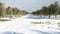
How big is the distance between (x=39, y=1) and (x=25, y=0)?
64 cm

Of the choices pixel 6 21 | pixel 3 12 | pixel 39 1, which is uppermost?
pixel 39 1

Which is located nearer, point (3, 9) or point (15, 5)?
point (15, 5)

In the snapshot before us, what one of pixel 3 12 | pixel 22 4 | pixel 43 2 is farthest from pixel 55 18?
pixel 3 12

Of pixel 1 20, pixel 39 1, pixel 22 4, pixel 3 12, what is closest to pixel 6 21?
pixel 1 20

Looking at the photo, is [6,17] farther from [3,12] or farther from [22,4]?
[22,4]

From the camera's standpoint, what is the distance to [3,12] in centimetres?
696

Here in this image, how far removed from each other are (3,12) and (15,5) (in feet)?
4.78

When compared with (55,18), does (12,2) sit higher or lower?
higher

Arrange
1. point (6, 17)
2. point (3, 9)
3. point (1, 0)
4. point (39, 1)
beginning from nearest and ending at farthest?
point (39, 1) < point (1, 0) < point (6, 17) < point (3, 9)

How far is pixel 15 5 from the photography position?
5.77 metres

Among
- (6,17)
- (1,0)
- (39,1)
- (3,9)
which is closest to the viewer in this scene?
(39,1)

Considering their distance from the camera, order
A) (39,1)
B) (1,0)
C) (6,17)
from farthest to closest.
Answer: (6,17), (1,0), (39,1)

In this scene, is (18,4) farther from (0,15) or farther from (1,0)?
(0,15)

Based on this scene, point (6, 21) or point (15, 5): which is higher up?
point (15, 5)
